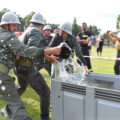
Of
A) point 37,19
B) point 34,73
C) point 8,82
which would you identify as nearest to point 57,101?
point 8,82

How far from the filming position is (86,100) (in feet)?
9.87

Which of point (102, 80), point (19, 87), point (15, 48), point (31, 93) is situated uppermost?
point (15, 48)

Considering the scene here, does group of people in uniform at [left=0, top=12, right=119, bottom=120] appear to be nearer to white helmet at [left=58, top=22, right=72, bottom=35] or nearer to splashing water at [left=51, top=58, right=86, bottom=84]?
white helmet at [left=58, top=22, right=72, bottom=35]

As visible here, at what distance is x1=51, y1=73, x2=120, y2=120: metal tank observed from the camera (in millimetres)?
2814

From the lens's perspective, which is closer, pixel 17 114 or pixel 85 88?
pixel 85 88

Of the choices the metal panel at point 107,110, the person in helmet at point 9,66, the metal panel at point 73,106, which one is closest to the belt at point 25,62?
the person in helmet at point 9,66

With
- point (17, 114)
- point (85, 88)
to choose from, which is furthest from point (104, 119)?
point (17, 114)

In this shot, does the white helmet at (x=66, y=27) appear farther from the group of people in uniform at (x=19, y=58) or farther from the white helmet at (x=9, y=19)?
the white helmet at (x=9, y=19)

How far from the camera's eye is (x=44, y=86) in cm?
419

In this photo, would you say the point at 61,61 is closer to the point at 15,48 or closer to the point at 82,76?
the point at 82,76

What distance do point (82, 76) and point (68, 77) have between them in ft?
0.93

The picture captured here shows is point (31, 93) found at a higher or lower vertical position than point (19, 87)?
lower

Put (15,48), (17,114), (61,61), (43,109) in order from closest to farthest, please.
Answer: (15,48)
(17,114)
(61,61)
(43,109)

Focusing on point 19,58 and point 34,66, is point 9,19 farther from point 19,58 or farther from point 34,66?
point 34,66
